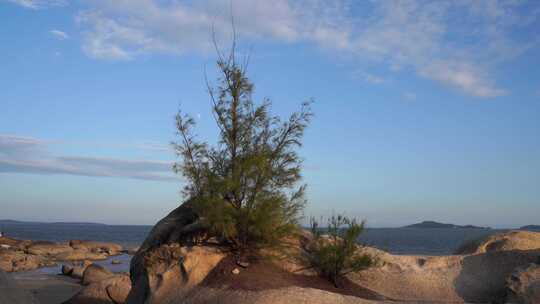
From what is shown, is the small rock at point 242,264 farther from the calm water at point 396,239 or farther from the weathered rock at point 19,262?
the weathered rock at point 19,262

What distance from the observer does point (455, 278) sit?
1744cm

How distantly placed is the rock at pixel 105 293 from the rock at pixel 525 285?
13046 mm

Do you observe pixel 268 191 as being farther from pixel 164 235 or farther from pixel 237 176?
pixel 164 235

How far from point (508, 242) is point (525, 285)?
204 inches

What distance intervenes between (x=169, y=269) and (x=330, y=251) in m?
4.35

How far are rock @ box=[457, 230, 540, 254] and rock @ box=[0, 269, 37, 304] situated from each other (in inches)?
583

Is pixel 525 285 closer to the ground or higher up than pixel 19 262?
higher up

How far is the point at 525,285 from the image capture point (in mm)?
14547

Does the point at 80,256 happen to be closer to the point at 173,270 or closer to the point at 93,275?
the point at 93,275

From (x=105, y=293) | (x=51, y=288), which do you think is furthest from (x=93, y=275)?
(x=105, y=293)

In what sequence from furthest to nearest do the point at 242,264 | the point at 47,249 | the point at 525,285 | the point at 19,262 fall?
the point at 47,249 → the point at 19,262 → the point at 242,264 → the point at 525,285

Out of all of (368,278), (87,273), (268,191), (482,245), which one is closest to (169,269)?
(268,191)

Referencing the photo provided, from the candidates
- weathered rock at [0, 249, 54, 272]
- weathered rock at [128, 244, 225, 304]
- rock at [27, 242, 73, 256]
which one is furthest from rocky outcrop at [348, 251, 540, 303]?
rock at [27, 242, 73, 256]

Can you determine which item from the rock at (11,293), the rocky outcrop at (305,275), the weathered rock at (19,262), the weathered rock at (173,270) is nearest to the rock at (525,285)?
the rocky outcrop at (305,275)
